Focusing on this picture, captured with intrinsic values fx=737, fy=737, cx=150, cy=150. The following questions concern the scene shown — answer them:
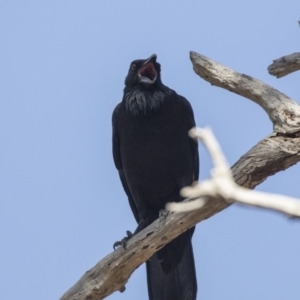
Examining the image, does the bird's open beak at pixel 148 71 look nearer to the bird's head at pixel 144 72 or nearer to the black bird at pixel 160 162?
the bird's head at pixel 144 72

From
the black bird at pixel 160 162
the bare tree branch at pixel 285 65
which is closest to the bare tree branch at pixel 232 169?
the bare tree branch at pixel 285 65

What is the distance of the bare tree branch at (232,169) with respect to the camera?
4.69 metres

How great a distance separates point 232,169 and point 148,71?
8.78 ft

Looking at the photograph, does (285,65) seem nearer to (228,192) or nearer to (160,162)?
(160,162)

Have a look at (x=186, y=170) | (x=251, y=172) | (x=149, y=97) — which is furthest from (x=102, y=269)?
(x=149, y=97)

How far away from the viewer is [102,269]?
16.9 ft

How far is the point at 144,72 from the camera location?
7.20 m

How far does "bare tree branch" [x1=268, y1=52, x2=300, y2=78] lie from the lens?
4.82 meters

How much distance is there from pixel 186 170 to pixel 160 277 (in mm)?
979

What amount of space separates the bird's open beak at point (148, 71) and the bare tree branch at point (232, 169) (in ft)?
6.22

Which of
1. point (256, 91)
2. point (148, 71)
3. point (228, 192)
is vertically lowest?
point (228, 192)

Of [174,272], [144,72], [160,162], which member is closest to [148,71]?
[144,72]

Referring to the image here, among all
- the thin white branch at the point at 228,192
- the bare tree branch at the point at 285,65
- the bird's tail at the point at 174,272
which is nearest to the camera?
the thin white branch at the point at 228,192

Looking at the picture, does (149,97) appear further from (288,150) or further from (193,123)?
(288,150)
